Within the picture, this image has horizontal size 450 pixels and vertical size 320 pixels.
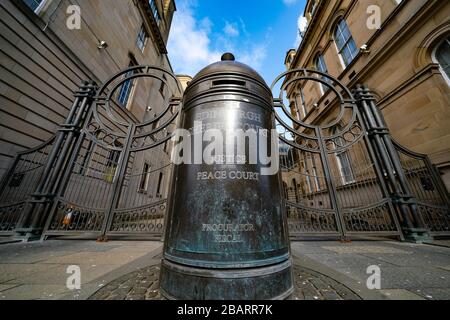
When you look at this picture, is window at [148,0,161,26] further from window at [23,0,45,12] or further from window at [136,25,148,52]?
window at [23,0,45,12]

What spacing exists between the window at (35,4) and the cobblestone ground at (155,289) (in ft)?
32.6

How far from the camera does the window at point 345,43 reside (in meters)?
10.5

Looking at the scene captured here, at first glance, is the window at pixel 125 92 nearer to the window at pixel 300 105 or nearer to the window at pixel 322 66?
the window at pixel 322 66

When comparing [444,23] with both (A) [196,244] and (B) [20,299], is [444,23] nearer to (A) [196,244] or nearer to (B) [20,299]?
(A) [196,244]

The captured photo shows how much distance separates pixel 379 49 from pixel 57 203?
1353 centimetres

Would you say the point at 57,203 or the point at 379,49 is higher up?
the point at 379,49

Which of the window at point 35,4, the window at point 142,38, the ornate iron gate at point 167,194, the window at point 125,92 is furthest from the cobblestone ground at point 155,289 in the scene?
the window at point 142,38

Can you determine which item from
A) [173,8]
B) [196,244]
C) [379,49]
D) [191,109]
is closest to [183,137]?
[191,109]

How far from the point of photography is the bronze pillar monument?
54.7 inches

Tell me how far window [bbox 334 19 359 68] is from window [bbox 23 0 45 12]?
1517 cm

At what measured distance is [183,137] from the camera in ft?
6.42

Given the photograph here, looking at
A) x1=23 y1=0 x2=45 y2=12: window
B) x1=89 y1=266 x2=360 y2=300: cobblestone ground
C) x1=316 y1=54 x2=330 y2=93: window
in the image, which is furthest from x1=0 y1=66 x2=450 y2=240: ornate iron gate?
x1=316 y1=54 x2=330 y2=93: window

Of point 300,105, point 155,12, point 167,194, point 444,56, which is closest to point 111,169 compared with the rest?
point 167,194
